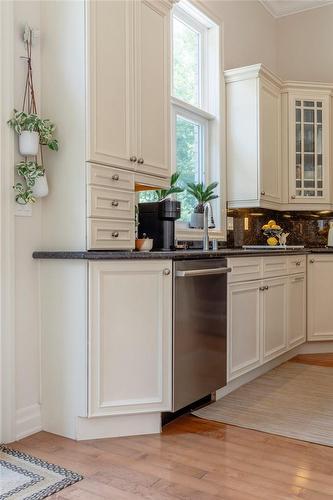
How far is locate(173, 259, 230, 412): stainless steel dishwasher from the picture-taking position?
2.36 meters

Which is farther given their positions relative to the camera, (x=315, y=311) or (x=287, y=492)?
(x=315, y=311)

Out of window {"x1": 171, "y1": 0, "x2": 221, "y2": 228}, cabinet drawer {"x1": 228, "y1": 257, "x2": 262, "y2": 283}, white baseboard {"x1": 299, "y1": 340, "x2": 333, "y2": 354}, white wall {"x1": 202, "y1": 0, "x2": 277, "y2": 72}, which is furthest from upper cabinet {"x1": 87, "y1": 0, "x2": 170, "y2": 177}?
white baseboard {"x1": 299, "y1": 340, "x2": 333, "y2": 354}

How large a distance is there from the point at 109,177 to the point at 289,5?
3720 millimetres

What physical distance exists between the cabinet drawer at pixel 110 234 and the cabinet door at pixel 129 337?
0.54 feet

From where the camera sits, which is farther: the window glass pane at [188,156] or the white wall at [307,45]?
the white wall at [307,45]

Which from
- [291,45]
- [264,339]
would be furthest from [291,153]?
[264,339]

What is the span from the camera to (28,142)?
221 centimetres

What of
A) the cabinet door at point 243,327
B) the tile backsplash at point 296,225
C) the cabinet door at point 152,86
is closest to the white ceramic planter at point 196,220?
the cabinet door at point 243,327

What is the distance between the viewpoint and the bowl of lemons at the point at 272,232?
4516mm

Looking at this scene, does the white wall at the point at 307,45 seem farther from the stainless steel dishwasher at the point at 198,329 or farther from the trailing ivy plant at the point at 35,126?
the trailing ivy plant at the point at 35,126

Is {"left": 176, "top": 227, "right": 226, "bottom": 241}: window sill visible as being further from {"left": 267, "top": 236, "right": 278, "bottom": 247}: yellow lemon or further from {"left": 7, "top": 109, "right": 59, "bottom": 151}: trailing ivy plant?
{"left": 7, "top": 109, "right": 59, "bottom": 151}: trailing ivy plant

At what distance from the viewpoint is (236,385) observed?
308cm

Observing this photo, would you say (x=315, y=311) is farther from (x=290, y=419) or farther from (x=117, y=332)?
(x=117, y=332)

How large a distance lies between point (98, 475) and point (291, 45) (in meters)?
4.79
